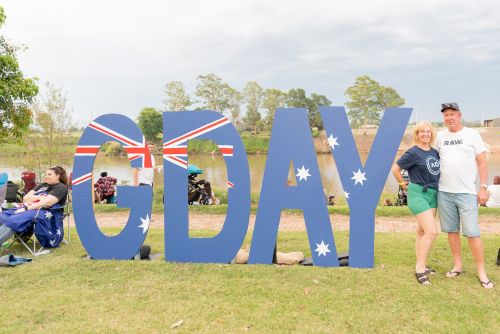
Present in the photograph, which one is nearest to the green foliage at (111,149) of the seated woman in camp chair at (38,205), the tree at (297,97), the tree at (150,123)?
the tree at (150,123)

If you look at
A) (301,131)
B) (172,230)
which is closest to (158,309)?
(172,230)

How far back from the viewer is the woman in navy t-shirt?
396cm

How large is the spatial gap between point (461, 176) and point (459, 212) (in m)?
0.38

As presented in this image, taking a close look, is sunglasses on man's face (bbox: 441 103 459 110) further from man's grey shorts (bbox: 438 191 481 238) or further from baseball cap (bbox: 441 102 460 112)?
man's grey shorts (bbox: 438 191 481 238)

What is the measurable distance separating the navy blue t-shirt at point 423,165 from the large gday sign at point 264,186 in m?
0.37

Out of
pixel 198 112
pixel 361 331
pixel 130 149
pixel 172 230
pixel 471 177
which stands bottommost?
pixel 361 331

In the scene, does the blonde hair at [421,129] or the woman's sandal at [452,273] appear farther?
the woman's sandal at [452,273]

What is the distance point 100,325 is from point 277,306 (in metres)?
1.48

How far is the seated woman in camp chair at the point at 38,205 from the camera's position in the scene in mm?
5014

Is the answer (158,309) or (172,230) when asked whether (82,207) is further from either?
(158,309)

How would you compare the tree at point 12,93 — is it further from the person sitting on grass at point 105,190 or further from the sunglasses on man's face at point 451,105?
the sunglasses on man's face at point 451,105

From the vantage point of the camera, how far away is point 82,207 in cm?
500

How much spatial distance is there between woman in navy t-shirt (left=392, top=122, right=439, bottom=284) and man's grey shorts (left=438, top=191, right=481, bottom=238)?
11cm

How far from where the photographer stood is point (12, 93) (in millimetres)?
11430
